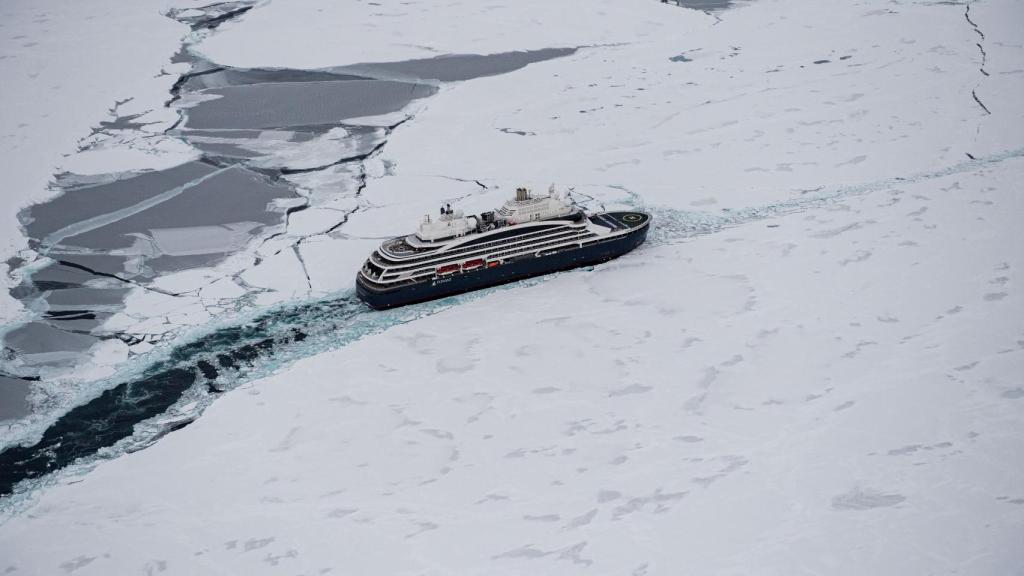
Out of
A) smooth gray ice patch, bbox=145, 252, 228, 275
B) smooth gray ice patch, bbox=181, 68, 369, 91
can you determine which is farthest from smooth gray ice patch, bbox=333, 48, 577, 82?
smooth gray ice patch, bbox=145, 252, 228, 275

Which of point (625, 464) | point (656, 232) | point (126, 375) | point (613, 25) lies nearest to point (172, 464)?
point (126, 375)

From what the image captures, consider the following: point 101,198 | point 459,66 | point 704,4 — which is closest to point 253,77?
point 459,66

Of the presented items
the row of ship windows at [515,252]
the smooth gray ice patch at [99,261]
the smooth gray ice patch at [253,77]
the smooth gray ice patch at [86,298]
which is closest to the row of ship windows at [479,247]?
the row of ship windows at [515,252]

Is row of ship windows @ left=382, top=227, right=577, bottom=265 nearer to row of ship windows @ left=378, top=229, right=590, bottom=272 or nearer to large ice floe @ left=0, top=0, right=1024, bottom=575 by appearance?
row of ship windows @ left=378, top=229, right=590, bottom=272

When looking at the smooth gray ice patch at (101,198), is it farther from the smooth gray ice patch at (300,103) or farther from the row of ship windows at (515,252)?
the row of ship windows at (515,252)

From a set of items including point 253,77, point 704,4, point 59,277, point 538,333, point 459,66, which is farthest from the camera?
point 704,4

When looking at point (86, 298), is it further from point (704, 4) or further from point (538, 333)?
point (704, 4)
